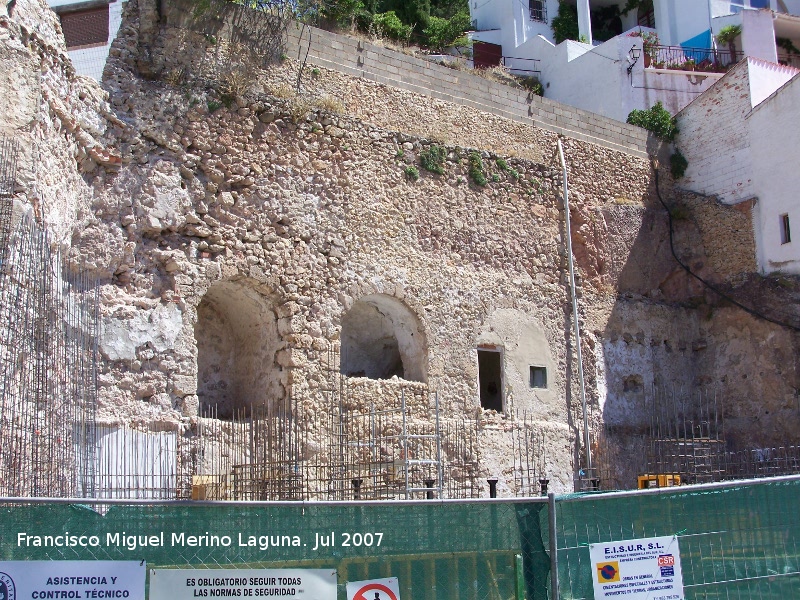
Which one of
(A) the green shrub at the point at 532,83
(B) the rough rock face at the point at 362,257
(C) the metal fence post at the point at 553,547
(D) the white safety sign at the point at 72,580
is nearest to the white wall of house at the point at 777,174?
(B) the rough rock face at the point at 362,257

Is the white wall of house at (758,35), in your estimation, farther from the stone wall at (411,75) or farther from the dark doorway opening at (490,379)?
the dark doorway opening at (490,379)

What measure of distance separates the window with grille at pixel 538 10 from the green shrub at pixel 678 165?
11639mm

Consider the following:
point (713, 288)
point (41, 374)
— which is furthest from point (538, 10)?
point (41, 374)

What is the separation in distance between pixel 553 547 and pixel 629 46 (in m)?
18.2

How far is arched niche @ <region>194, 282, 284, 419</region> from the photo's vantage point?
13797 mm

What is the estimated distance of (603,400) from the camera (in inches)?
687

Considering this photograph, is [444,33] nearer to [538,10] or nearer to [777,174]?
[538,10]

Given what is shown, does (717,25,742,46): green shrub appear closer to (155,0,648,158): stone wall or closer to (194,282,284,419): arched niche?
(155,0,648,158): stone wall

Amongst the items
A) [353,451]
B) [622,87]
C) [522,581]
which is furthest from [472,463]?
[622,87]

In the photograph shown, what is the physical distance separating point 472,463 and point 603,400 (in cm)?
352

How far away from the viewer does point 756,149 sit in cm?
1895

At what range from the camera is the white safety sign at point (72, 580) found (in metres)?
5.77

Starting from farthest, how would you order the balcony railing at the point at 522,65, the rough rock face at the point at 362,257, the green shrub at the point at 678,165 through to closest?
the balcony railing at the point at 522,65 → the green shrub at the point at 678,165 → the rough rock face at the point at 362,257

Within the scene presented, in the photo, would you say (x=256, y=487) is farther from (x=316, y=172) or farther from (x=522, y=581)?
(x=522, y=581)
